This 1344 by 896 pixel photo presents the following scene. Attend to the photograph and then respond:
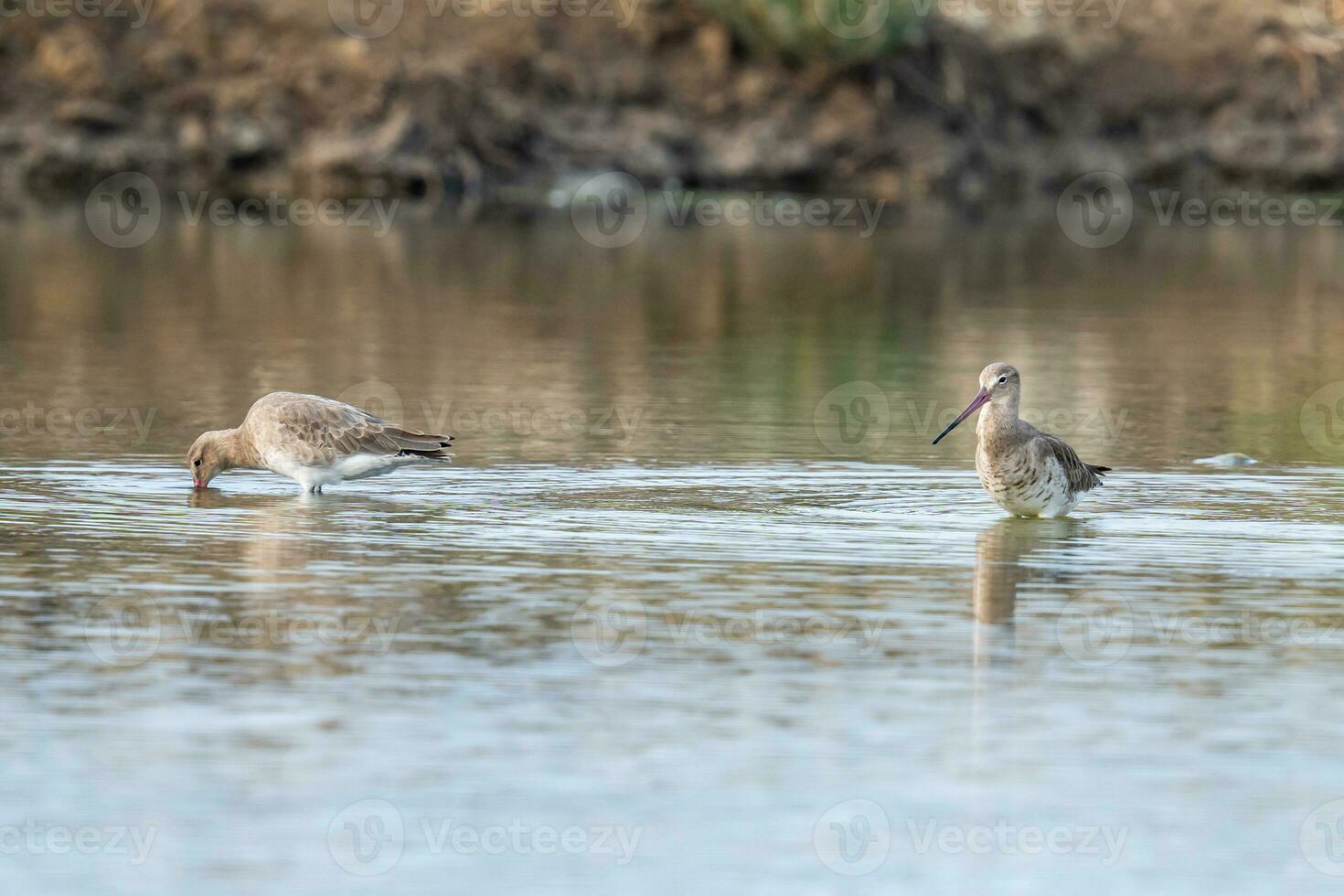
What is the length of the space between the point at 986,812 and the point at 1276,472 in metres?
9.00

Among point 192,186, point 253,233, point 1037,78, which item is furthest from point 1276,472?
point 1037,78

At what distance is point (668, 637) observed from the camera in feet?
Answer: 37.0
